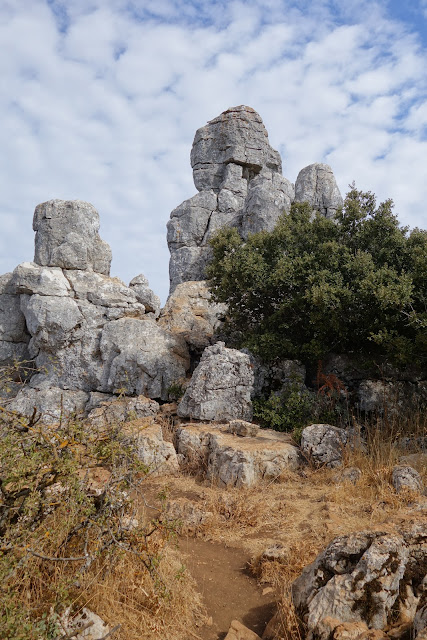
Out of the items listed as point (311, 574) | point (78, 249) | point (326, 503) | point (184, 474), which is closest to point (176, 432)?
point (184, 474)

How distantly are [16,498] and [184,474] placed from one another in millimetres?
5759

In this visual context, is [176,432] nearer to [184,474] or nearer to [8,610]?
[184,474]

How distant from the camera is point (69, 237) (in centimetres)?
1652

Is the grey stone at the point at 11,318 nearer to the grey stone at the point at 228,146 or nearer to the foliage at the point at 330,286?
the foliage at the point at 330,286

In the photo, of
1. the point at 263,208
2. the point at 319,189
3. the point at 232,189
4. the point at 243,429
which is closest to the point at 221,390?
the point at 243,429

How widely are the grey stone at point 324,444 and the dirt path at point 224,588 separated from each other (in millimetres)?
3408

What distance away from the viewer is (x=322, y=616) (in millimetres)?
3430

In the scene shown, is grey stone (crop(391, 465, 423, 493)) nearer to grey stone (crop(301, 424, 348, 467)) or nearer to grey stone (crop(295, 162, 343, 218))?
grey stone (crop(301, 424, 348, 467))

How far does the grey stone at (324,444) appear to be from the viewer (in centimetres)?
881

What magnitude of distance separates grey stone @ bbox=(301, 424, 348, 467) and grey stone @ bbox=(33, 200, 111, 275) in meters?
10.9

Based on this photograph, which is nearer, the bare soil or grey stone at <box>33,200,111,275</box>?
the bare soil

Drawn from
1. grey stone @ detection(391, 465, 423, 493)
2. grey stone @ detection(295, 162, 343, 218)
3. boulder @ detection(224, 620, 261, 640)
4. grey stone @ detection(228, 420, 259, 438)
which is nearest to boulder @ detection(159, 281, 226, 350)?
grey stone @ detection(228, 420, 259, 438)

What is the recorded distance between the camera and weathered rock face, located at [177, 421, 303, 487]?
845cm

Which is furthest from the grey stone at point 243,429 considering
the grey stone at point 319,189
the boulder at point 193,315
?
the grey stone at point 319,189
